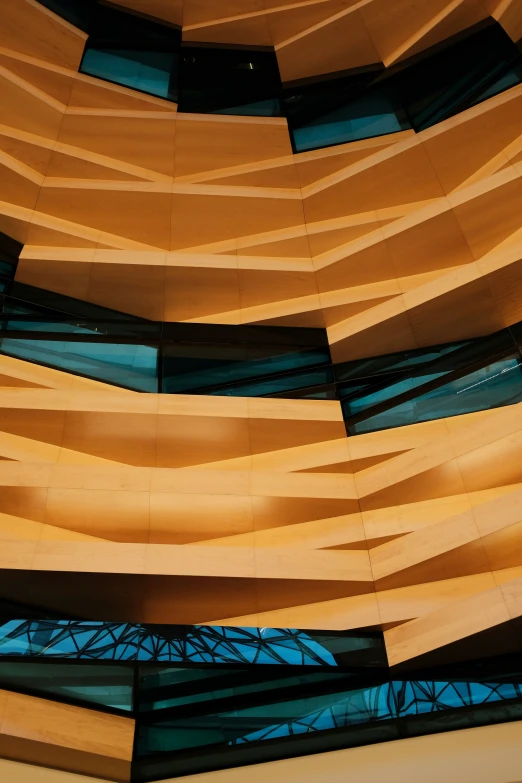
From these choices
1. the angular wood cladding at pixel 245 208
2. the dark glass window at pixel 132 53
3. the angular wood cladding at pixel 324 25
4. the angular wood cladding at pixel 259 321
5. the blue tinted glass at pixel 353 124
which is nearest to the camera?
the angular wood cladding at pixel 259 321

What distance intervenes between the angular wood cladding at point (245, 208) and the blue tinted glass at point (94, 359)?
2.21m

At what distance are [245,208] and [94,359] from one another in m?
5.50

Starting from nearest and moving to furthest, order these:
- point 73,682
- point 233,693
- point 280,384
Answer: point 73,682 < point 233,693 < point 280,384

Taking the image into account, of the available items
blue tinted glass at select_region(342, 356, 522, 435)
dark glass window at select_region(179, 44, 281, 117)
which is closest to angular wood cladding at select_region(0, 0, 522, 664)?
blue tinted glass at select_region(342, 356, 522, 435)

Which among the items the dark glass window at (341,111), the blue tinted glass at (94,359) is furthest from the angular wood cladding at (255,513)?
the dark glass window at (341,111)

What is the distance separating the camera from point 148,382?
16.0 metres

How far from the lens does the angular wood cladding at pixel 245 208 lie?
16.8m

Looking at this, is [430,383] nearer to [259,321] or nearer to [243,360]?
[243,360]

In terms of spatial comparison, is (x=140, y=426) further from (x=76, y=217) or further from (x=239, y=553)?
(x=76, y=217)

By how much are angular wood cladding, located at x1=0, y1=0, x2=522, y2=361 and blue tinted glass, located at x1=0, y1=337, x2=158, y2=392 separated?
2.21 meters

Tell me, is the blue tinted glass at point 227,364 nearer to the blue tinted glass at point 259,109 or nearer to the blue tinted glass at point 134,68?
the blue tinted glass at point 259,109

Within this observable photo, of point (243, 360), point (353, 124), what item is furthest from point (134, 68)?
point (243, 360)

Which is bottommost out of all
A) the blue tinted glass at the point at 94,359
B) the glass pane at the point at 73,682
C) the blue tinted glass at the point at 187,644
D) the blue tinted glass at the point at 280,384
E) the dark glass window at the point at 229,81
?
the glass pane at the point at 73,682

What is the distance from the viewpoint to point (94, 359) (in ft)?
53.0
